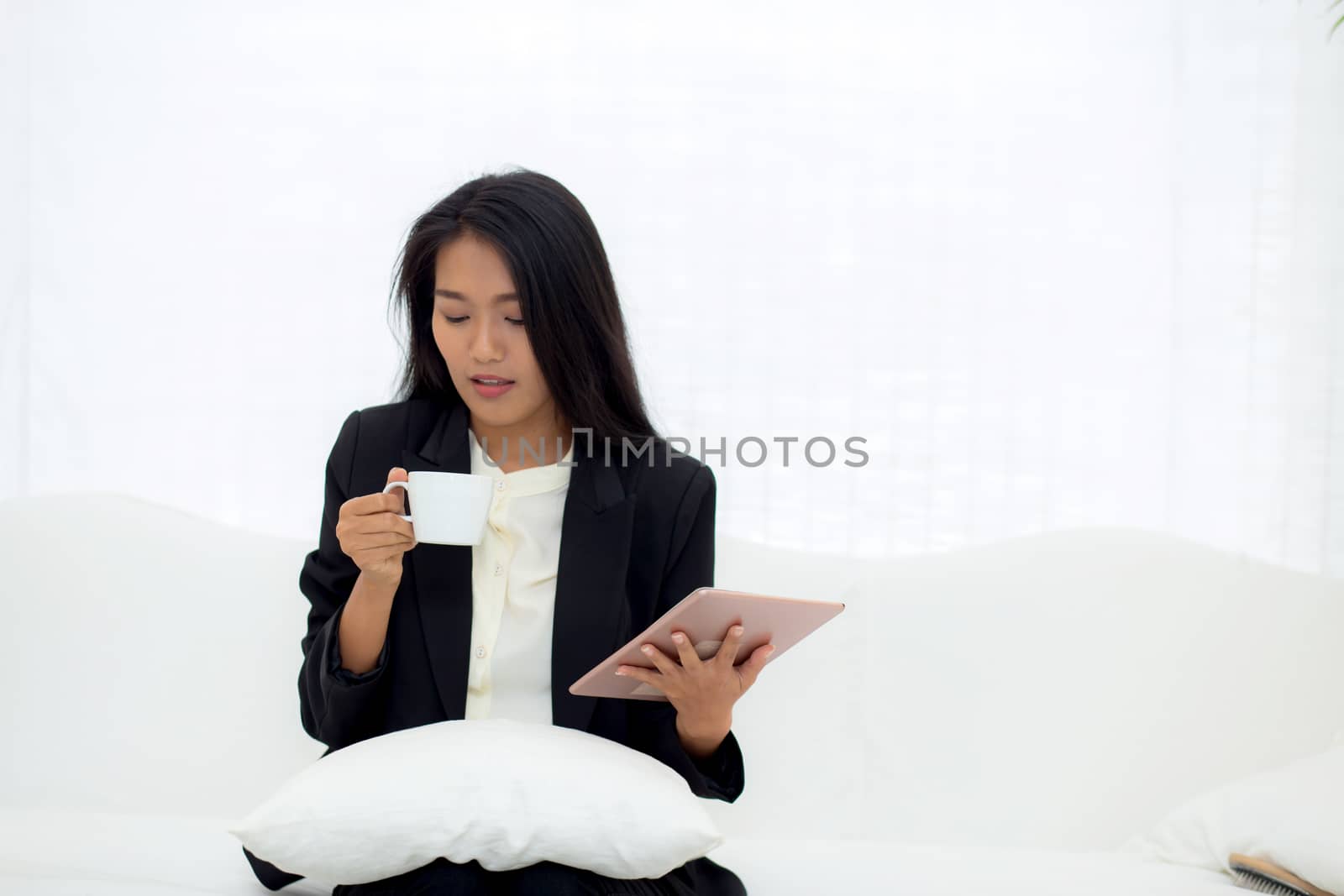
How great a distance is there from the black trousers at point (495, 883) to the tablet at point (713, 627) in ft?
0.63

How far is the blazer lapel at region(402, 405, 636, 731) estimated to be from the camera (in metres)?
1.41

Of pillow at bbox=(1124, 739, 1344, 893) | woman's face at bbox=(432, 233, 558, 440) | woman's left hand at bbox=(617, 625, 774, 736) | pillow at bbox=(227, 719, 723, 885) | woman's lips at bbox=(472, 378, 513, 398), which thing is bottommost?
pillow at bbox=(1124, 739, 1344, 893)

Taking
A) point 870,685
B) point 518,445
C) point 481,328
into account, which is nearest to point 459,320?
point 481,328

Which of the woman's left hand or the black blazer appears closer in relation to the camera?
the woman's left hand

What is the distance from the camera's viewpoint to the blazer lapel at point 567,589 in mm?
1410

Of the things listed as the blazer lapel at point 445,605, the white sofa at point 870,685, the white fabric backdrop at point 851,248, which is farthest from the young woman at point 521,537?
the white fabric backdrop at point 851,248

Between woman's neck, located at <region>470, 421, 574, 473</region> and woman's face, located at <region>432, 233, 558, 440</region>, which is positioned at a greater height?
woman's face, located at <region>432, 233, 558, 440</region>

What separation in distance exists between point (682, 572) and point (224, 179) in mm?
1356

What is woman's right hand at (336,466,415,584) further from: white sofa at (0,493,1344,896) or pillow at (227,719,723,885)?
white sofa at (0,493,1344,896)

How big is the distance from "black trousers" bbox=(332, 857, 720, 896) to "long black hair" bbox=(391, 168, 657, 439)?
575 millimetres

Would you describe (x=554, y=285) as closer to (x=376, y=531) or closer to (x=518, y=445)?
(x=518, y=445)

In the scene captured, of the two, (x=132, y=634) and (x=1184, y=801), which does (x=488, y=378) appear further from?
(x=1184, y=801)

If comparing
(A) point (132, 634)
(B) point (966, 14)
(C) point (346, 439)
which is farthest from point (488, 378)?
(B) point (966, 14)

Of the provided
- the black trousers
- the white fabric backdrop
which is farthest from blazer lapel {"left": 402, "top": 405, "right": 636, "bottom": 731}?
the white fabric backdrop
